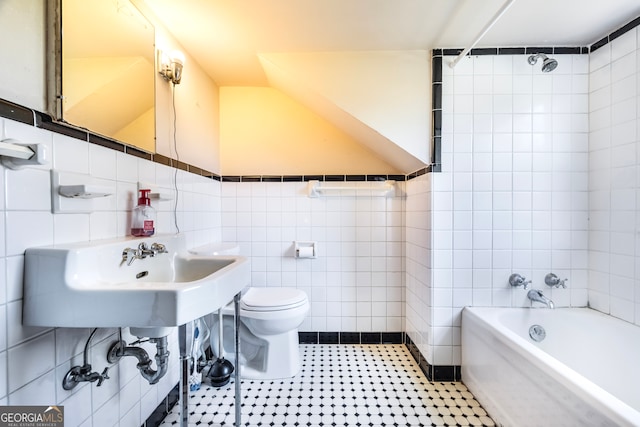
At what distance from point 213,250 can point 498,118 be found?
1.93 m

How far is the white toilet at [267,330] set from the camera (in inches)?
64.6

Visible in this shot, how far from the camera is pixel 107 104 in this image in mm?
1055

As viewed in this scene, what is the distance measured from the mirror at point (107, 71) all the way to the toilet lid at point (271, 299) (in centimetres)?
102

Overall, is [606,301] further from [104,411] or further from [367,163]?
[104,411]

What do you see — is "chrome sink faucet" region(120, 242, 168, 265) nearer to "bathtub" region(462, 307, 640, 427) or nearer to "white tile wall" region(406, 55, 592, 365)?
"white tile wall" region(406, 55, 592, 365)

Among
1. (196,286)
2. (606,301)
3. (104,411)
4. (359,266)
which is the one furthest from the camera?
(359,266)

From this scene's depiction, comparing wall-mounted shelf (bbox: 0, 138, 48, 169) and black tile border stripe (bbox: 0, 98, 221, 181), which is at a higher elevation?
black tile border stripe (bbox: 0, 98, 221, 181)

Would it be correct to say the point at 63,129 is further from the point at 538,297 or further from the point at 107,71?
the point at 538,297

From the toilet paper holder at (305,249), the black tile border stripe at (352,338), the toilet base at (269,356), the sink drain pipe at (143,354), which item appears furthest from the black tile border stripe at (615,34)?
the sink drain pipe at (143,354)

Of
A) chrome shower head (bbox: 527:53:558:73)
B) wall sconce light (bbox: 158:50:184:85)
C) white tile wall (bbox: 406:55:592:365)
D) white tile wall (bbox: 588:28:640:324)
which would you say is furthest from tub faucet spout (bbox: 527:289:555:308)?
wall sconce light (bbox: 158:50:184:85)

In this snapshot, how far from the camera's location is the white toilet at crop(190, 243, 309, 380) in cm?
164

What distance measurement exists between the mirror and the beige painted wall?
0.90 m

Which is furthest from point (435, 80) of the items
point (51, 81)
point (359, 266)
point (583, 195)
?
point (51, 81)

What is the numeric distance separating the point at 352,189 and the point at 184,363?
1554mm
